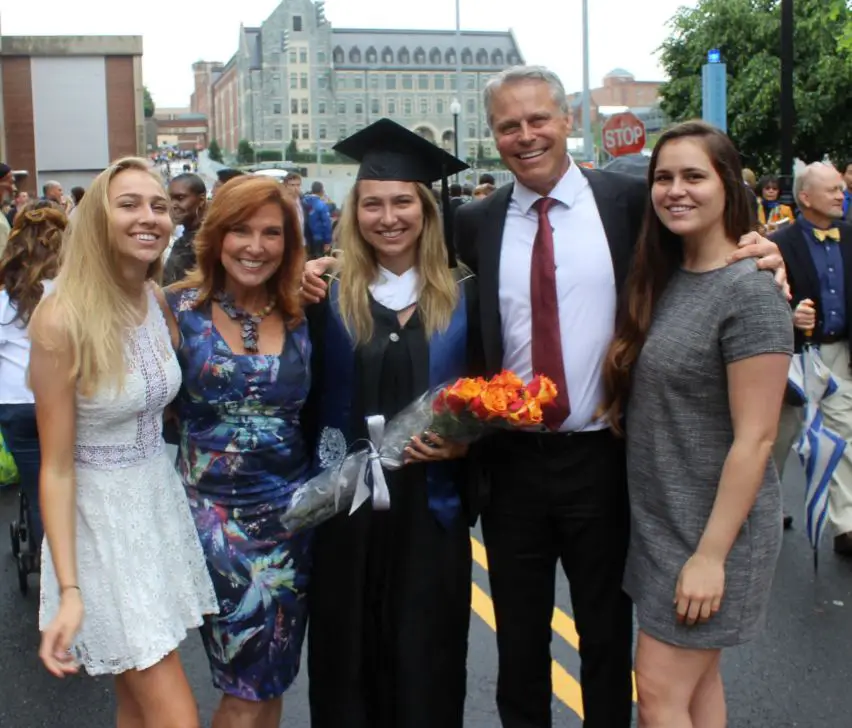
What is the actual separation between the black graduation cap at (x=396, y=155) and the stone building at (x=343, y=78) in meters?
120

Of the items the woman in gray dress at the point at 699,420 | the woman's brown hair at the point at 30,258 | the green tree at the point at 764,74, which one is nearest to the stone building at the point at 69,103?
the green tree at the point at 764,74

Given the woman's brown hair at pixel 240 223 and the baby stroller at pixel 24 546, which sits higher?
the woman's brown hair at pixel 240 223

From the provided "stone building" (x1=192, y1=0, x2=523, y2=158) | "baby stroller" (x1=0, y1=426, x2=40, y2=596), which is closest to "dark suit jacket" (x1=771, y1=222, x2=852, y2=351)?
"baby stroller" (x1=0, y1=426, x2=40, y2=596)

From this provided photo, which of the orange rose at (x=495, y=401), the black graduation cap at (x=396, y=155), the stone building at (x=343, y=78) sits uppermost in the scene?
the stone building at (x=343, y=78)

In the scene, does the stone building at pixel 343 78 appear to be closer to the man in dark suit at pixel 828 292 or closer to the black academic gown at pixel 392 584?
the man in dark suit at pixel 828 292

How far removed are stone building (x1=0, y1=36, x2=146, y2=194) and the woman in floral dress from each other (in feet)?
139

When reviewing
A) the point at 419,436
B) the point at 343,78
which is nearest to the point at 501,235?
the point at 419,436

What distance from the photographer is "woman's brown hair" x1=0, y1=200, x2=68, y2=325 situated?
5086 millimetres

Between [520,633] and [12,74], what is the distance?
4598 centimetres

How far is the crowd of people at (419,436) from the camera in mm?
2730

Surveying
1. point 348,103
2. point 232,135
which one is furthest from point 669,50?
point 232,135

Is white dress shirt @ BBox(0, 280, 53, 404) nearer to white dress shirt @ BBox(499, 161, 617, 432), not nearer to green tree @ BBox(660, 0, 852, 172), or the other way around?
white dress shirt @ BBox(499, 161, 617, 432)

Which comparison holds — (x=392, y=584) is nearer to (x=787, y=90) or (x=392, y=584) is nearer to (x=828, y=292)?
(x=828, y=292)

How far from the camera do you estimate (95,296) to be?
109 inches
